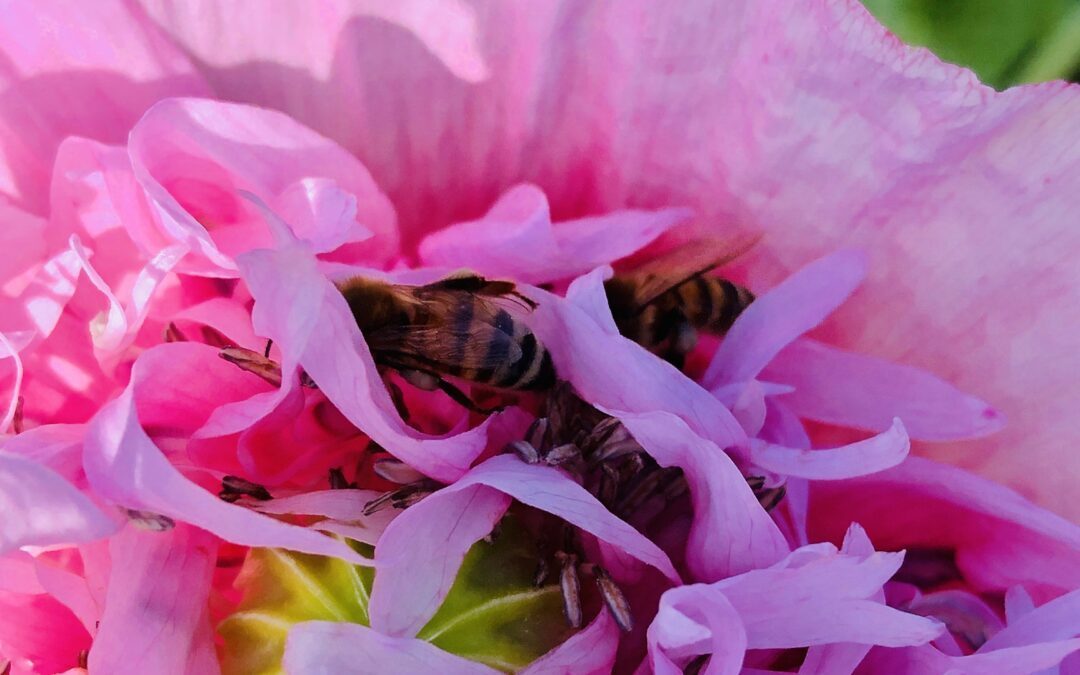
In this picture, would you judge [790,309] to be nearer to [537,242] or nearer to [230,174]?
[537,242]

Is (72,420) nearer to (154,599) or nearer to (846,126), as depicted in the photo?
(154,599)

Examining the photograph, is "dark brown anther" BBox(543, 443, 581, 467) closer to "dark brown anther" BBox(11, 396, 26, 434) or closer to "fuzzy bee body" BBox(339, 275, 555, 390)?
"fuzzy bee body" BBox(339, 275, 555, 390)

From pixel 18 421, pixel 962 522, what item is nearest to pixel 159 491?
pixel 18 421

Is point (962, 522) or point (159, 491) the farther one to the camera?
point (962, 522)

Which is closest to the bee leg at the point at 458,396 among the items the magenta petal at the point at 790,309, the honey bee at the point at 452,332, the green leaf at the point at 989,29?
the honey bee at the point at 452,332

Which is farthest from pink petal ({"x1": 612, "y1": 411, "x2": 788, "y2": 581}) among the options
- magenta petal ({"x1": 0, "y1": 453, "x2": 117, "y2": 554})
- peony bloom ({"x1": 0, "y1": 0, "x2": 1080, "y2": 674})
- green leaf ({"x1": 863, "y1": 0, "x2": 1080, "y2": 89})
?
green leaf ({"x1": 863, "y1": 0, "x2": 1080, "y2": 89})

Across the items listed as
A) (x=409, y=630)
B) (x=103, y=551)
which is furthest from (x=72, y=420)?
(x=409, y=630)

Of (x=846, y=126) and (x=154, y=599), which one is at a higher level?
(x=846, y=126)
